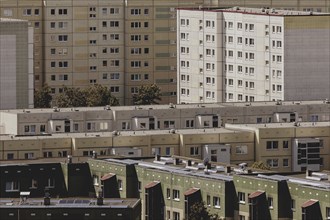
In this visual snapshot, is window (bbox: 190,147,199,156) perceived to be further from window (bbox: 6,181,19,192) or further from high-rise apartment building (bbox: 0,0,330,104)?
high-rise apartment building (bbox: 0,0,330,104)

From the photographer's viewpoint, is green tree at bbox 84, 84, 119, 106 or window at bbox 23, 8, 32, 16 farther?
window at bbox 23, 8, 32, 16

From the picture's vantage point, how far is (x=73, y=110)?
138875mm

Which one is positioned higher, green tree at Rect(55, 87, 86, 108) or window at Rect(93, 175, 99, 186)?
green tree at Rect(55, 87, 86, 108)

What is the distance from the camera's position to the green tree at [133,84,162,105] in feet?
577

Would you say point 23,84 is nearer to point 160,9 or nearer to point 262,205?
point 160,9

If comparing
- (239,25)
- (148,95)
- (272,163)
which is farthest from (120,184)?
Result: (148,95)

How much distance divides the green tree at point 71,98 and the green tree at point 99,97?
1.36 feet

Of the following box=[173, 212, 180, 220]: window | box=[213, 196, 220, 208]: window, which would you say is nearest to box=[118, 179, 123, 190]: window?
box=[173, 212, 180, 220]: window

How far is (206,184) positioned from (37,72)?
7934cm

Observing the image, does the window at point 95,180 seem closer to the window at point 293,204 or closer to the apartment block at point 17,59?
the window at point 293,204

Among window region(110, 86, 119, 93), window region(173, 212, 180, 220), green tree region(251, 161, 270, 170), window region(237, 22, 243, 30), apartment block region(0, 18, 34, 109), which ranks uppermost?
window region(237, 22, 243, 30)

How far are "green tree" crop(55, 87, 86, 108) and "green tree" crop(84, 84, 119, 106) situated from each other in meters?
0.41

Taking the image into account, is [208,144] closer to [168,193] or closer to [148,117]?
[148,117]

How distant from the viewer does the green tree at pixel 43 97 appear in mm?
171875
